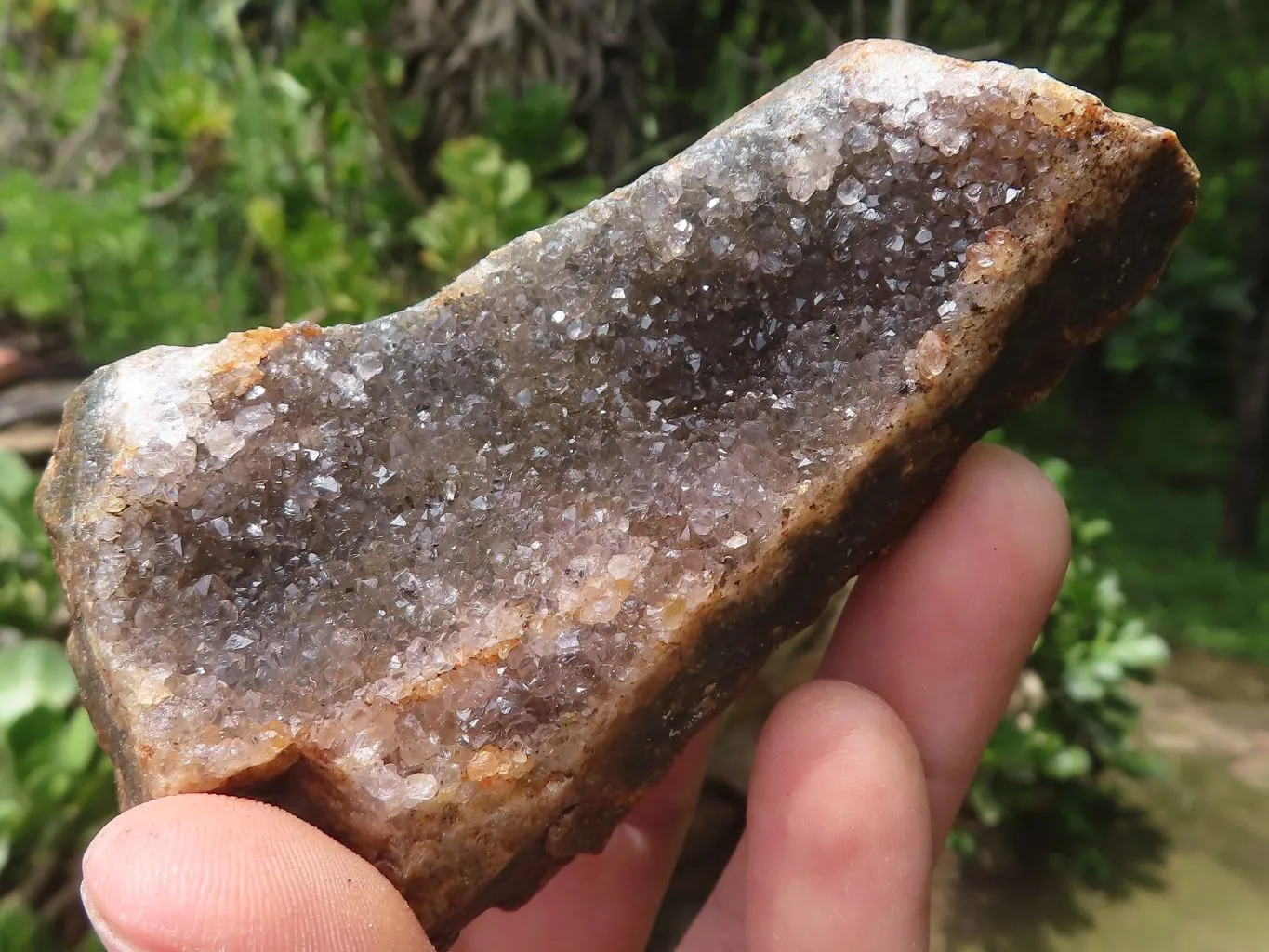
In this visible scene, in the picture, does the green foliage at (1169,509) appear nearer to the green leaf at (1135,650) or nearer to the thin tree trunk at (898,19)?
the green leaf at (1135,650)

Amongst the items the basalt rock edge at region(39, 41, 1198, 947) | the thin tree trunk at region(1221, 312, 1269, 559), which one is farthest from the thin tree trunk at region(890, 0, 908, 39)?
the thin tree trunk at region(1221, 312, 1269, 559)

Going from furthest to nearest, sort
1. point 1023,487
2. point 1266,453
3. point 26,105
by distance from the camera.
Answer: point 1266,453, point 26,105, point 1023,487

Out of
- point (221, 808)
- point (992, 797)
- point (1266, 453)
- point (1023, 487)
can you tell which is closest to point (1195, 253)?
point (1266, 453)

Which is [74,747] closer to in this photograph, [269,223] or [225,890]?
[225,890]

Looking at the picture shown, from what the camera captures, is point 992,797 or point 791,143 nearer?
point 791,143

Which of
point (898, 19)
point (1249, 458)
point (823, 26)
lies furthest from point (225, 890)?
point (1249, 458)

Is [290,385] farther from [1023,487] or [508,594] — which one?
[1023,487]
